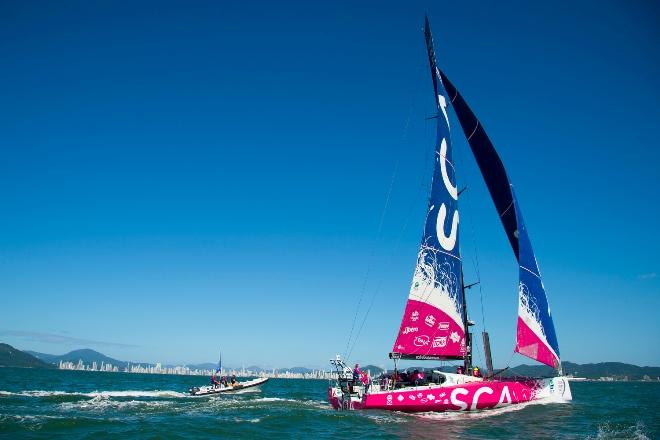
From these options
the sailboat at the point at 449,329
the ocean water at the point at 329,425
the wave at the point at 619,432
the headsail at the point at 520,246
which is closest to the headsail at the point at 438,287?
the sailboat at the point at 449,329

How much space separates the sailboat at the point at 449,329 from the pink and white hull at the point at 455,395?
0.04 metres

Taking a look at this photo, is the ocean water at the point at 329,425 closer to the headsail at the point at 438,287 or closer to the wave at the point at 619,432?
the wave at the point at 619,432

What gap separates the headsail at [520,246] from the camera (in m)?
26.0

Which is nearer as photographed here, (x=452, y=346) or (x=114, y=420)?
(x=114, y=420)

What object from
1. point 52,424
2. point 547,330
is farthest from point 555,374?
point 52,424

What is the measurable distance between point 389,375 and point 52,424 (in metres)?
15.8

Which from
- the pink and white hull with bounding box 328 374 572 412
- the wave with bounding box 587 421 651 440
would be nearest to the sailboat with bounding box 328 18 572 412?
the pink and white hull with bounding box 328 374 572 412

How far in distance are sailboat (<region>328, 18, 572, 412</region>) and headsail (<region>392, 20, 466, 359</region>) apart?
0.05m

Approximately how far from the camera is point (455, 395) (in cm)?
2280

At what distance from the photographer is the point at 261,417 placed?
24078 mm

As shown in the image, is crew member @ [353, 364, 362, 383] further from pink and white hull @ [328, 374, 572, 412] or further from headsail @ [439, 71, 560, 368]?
headsail @ [439, 71, 560, 368]

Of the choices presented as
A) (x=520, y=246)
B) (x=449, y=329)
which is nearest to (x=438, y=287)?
(x=449, y=329)

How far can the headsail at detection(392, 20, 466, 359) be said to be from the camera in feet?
84.5

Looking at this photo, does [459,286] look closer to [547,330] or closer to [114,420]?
[547,330]
